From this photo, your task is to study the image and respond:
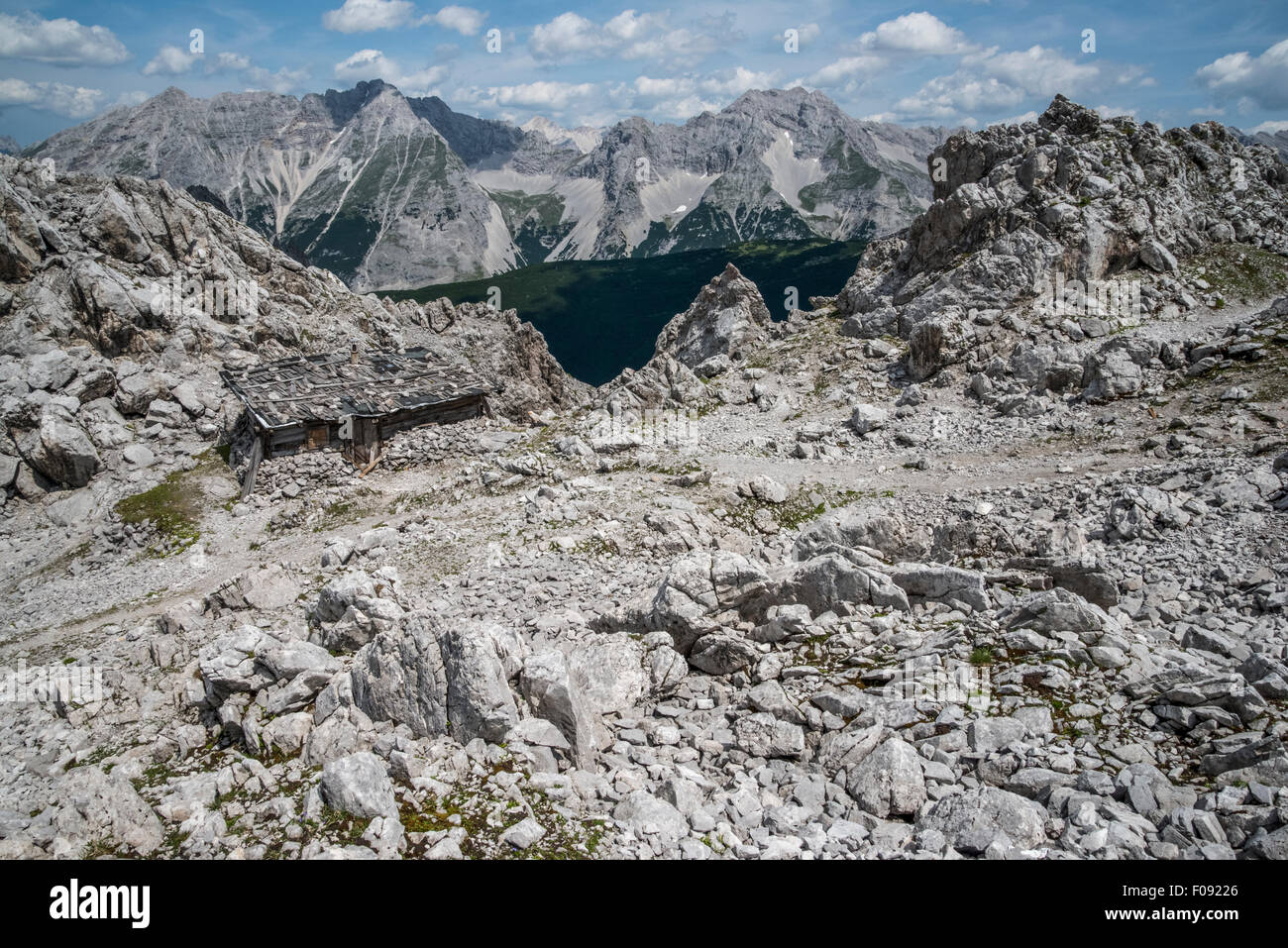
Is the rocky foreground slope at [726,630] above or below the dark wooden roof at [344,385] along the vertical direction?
below

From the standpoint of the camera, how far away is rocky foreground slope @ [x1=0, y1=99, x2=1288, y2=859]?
868 centimetres

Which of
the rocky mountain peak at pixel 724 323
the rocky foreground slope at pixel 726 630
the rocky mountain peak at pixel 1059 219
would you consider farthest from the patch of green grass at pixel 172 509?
the rocky mountain peak at pixel 1059 219

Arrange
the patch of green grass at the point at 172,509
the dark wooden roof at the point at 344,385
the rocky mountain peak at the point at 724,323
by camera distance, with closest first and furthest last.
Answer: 1. the patch of green grass at the point at 172,509
2. the dark wooden roof at the point at 344,385
3. the rocky mountain peak at the point at 724,323

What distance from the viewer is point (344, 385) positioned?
1294 inches

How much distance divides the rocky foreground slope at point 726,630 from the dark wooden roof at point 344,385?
199cm

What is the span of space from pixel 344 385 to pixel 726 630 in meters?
26.2

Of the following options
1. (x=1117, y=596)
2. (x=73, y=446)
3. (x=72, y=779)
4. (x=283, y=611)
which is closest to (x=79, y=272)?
(x=73, y=446)

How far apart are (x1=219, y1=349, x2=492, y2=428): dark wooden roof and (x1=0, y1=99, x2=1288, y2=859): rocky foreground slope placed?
6.53ft

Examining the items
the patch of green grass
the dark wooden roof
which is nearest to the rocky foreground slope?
the patch of green grass

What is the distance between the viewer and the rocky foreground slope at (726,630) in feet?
28.5

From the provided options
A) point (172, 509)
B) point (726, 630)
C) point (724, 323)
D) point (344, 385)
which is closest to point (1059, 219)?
point (724, 323)

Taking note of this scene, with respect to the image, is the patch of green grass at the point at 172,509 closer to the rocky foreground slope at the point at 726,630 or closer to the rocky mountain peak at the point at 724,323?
the rocky foreground slope at the point at 726,630

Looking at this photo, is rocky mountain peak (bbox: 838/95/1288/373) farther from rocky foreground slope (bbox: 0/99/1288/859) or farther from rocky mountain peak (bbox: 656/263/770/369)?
rocky mountain peak (bbox: 656/263/770/369)
